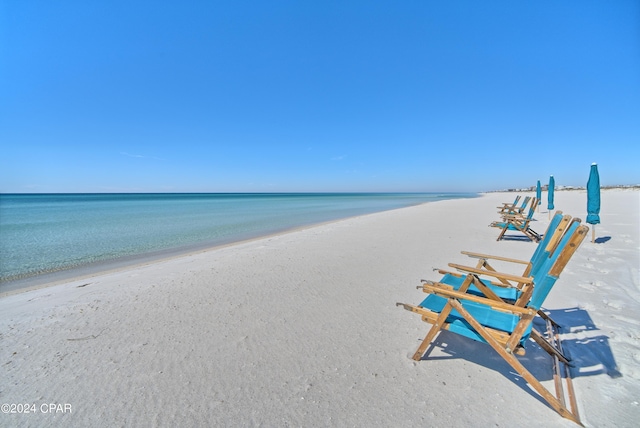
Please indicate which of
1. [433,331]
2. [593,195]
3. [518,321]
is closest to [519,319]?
[518,321]

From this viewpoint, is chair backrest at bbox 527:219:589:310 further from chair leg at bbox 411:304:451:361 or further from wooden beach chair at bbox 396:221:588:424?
chair leg at bbox 411:304:451:361

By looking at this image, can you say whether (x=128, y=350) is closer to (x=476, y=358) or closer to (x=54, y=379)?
(x=54, y=379)

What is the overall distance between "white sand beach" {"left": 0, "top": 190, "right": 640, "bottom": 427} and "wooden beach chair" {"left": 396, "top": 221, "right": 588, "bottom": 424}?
0.14 meters

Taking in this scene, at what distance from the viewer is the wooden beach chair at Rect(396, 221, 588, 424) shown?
2.04m

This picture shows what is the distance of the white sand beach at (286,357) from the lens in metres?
2.01

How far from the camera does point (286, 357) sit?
2686 mm

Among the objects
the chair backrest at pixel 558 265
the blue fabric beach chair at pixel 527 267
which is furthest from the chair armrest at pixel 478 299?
the blue fabric beach chair at pixel 527 267

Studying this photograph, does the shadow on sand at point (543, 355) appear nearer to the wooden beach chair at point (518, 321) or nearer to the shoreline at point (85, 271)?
the wooden beach chair at point (518, 321)

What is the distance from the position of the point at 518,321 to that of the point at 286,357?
2.21 metres

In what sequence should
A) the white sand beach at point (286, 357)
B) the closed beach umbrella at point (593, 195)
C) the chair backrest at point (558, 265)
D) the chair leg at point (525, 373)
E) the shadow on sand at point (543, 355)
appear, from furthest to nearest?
the closed beach umbrella at point (593, 195)
the shadow on sand at point (543, 355)
the chair backrest at point (558, 265)
the white sand beach at point (286, 357)
the chair leg at point (525, 373)

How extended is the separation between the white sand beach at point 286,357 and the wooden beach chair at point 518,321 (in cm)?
14

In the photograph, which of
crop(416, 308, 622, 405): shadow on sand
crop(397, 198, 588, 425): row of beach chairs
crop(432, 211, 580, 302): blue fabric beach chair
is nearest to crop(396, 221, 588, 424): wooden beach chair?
crop(397, 198, 588, 425): row of beach chairs

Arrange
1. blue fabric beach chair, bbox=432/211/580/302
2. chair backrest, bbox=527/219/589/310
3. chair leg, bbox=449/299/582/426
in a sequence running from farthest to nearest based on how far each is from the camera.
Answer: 1. blue fabric beach chair, bbox=432/211/580/302
2. chair backrest, bbox=527/219/589/310
3. chair leg, bbox=449/299/582/426

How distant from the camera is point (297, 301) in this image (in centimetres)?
407
